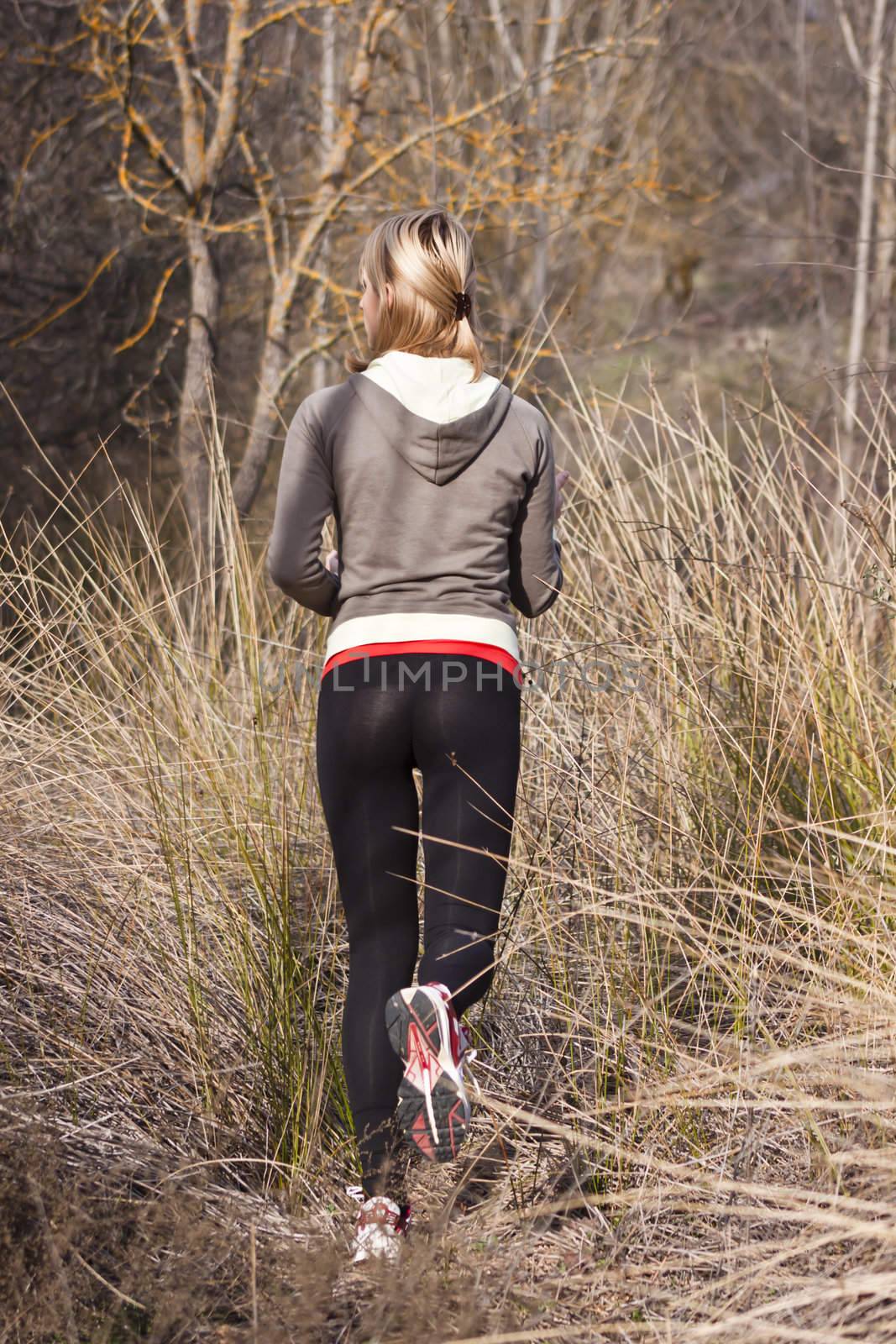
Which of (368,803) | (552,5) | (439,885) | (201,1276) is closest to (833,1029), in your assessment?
(439,885)

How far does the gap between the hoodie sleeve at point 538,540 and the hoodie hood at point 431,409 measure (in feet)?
0.41

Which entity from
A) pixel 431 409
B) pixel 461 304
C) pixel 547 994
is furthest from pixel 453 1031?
pixel 461 304

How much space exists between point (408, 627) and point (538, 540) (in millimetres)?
315

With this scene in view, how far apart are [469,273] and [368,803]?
854mm

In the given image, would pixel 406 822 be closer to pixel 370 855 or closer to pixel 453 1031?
pixel 370 855

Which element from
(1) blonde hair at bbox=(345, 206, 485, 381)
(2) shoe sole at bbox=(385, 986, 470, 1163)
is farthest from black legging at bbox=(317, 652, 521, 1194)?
(1) blonde hair at bbox=(345, 206, 485, 381)

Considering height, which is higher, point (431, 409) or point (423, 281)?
point (423, 281)

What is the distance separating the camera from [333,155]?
4910 millimetres

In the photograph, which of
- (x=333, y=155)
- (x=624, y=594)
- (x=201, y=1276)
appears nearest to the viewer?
(x=201, y=1276)

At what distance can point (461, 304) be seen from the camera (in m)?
2.02

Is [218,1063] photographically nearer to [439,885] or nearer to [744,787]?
[439,885]

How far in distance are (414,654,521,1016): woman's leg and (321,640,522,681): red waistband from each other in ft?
0.04

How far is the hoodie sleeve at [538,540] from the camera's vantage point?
6.96 ft

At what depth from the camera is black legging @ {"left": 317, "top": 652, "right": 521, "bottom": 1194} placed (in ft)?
6.47
